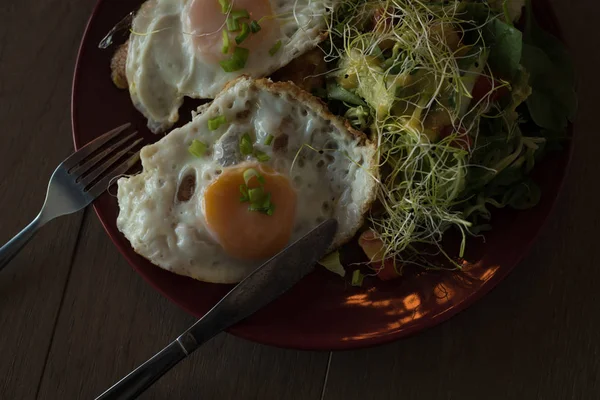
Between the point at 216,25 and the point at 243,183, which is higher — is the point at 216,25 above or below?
above

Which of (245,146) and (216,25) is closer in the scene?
(245,146)

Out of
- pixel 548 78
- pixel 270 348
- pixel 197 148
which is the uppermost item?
pixel 197 148

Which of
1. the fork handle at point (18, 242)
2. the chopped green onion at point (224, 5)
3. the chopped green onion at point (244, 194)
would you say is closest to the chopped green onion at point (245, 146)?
the chopped green onion at point (244, 194)

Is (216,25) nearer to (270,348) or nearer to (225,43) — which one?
(225,43)

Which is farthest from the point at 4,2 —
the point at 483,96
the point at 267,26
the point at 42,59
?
the point at 483,96

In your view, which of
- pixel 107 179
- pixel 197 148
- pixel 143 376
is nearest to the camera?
pixel 143 376

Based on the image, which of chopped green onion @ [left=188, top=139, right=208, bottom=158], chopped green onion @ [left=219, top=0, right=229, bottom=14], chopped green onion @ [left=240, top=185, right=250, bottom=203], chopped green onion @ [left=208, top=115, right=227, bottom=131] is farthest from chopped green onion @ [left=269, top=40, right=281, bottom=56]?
chopped green onion @ [left=240, top=185, right=250, bottom=203]

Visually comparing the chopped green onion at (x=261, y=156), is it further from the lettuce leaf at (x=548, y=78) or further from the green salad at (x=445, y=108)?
the lettuce leaf at (x=548, y=78)

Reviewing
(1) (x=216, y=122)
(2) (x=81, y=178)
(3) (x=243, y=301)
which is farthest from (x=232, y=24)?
(3) (x=243, y=301)
